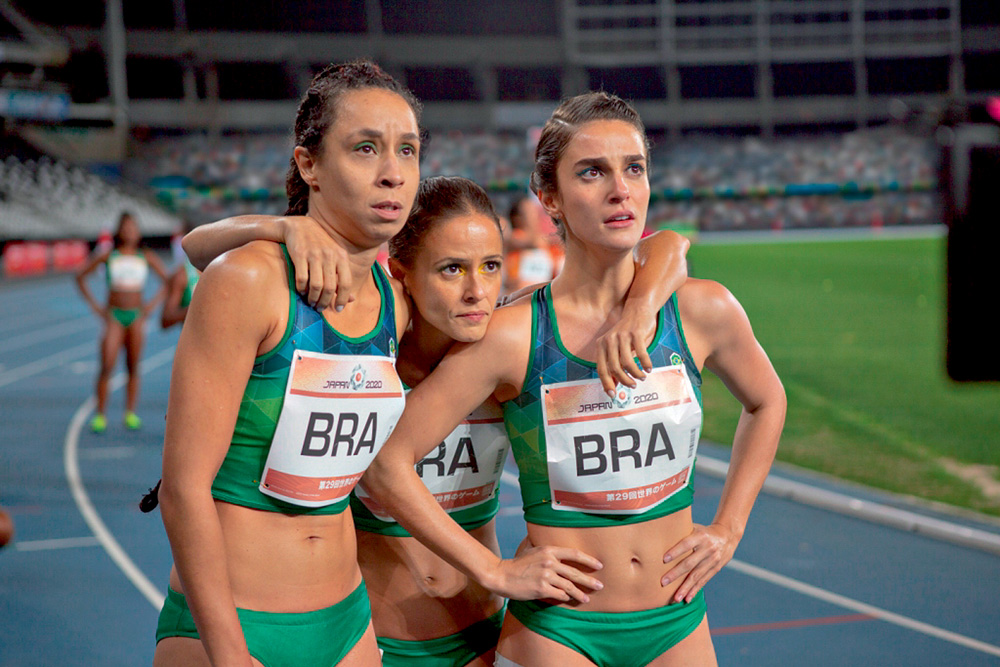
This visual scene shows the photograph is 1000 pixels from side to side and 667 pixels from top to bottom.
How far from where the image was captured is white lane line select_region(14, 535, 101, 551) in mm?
6398

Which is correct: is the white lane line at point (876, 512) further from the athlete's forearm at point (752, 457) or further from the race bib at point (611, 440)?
the race bib at point (611, 440)

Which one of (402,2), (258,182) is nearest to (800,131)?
(402,2)

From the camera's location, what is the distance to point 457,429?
8.53ft

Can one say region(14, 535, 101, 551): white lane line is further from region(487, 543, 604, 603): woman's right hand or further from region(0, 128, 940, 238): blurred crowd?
region(0, 128, 940, 238): blurred crowd

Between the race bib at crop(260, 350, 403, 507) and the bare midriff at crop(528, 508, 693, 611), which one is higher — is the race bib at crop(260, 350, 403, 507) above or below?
above

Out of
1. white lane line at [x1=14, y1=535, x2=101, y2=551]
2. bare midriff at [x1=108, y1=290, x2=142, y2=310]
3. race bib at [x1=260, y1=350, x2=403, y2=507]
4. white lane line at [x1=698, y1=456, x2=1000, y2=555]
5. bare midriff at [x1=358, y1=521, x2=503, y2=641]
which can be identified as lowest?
white lane line at [x1=698, y1=456, x2=1000, y2=555]

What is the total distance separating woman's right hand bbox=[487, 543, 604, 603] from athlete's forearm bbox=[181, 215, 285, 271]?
3.06ft

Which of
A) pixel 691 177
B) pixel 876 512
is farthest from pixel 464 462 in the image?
pixel 691 177

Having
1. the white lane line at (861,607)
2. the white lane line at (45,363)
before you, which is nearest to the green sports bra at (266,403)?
the white lane line at (861,607)

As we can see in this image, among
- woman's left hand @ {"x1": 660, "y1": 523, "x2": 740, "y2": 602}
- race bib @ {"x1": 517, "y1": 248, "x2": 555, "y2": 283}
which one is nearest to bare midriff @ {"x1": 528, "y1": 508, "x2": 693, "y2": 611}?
woman's left hand @ {"x1": 660, "y1": 523, "x2": 740, "y2": 602}

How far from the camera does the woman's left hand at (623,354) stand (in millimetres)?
2227

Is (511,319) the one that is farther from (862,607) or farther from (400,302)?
(862,607)

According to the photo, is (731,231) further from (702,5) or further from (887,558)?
(887,558)

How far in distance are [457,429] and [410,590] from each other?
0.45 metres
